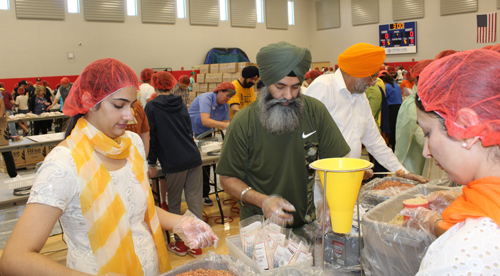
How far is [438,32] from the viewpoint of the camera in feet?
45.9

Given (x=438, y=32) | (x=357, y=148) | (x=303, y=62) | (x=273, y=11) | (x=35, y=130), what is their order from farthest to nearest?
1. (x=273, y=11)
2. (x=438, y=32)
3. (x=35, y=130)
4. (x=357, y=148)
5. (x=303, y=62)

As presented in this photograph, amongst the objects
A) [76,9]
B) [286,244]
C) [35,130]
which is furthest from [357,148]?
[76,9]

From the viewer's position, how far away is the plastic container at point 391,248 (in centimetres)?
136

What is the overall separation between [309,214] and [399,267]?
518 millimetres

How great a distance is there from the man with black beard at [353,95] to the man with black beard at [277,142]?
2.62ft

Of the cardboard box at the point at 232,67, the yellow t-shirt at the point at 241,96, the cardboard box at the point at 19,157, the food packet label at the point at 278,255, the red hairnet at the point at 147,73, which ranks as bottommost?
the cardboard box at the point at 19,157

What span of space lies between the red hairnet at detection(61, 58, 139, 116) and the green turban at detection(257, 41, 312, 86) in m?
0.67

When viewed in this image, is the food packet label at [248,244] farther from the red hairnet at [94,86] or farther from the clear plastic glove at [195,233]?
the red hairnet at [94,86]

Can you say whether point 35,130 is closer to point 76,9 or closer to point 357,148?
point 76,9

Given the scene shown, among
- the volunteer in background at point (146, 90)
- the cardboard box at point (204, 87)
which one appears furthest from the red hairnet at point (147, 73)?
the cardboard box at point (204, 87)

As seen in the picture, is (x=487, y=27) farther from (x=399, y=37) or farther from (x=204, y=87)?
(x=204, y=87)

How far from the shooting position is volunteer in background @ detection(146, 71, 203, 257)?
3375mm

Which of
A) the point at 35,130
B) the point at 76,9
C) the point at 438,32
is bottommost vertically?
the point at 35,130

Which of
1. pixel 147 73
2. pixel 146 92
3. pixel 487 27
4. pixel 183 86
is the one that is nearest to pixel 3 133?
pixel 146 92
